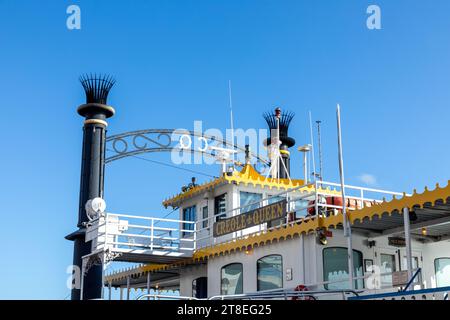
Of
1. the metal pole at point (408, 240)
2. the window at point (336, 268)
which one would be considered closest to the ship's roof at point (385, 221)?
the metal pole at point (408, 240)

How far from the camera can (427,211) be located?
16.6 metres

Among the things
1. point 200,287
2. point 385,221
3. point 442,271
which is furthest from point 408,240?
point 200,287

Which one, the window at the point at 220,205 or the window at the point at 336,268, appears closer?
the window at the point at 336,268

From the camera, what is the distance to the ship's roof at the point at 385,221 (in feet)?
50.7

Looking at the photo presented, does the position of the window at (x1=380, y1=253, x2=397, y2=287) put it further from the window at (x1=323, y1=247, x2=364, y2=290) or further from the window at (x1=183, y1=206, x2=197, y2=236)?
the window at (x1=183, y1=206, x2=197, y2=236)

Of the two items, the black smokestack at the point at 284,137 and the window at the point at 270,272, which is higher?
the black smokestack at the point at 284,137

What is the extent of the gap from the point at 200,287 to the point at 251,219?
486 cm

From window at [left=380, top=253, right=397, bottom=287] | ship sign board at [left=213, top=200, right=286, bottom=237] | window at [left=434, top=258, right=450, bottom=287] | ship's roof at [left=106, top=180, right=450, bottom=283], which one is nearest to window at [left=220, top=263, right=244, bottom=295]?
ship's roof at [left=106, top=180, right=450, bottom=283]

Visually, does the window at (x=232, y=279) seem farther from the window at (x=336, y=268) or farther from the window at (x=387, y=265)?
the window at (x=387, y=265)

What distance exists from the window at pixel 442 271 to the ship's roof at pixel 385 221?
91 centimetres

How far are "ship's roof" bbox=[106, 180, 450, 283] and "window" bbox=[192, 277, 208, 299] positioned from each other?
6.56 feet

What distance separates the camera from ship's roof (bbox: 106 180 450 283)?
50.7 ft
